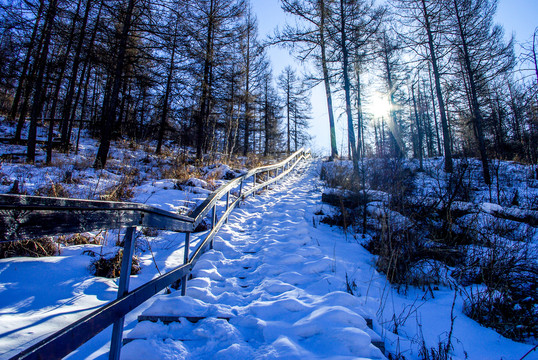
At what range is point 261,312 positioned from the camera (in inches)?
84.8

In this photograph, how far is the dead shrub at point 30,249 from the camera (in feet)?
8.86

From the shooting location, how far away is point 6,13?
8109 millimetres

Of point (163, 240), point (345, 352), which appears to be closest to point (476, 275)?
point (345, 352)

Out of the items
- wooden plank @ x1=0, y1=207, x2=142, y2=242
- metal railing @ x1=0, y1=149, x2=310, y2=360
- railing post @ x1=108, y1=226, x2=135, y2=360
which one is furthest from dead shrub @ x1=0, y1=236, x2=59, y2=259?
wooden plank @ x1=0, y1=207, x2=142, y2=242

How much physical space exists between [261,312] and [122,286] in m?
1.25

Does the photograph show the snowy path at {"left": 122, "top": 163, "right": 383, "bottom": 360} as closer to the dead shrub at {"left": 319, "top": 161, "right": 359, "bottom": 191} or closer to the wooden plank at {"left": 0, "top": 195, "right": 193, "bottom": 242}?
the wooden plank at {"left": 0, "top": 195, "right": 193, "bottom": 242}

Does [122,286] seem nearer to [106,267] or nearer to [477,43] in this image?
[106,267]

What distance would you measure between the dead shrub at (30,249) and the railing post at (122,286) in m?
2.32

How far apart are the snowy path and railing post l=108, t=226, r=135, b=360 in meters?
0.20

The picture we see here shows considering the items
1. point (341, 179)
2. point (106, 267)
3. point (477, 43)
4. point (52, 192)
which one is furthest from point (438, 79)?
point (52, 192)

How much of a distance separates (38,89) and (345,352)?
1430 cm

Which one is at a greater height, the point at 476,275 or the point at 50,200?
the point at 50,200

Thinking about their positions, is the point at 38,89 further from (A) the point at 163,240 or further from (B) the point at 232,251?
(B) the point at 232,251

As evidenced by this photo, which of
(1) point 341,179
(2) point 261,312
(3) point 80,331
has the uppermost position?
(1) point 341,179
